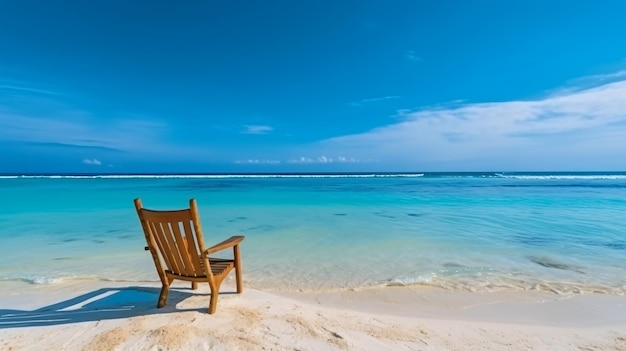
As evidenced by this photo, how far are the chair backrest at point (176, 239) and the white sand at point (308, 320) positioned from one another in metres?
0.50

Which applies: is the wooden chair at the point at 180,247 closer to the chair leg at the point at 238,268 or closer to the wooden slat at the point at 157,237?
the wooden slat at the point at 157,237

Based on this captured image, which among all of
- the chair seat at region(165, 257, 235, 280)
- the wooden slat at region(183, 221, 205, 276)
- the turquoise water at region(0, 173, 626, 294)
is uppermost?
the wooden slat at region(183, 221, 205, 276)

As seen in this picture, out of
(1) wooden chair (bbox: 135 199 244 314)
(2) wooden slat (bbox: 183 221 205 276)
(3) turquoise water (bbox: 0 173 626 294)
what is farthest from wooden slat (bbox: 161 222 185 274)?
(3) turquoise water (bbox: 0 173 626 294)

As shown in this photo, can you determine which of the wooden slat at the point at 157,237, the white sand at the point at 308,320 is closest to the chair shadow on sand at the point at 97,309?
the white sand at the point at 308,320

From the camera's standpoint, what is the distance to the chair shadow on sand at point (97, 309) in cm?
353

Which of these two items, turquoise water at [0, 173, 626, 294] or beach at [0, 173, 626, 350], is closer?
beach at [0, 173, 626, 350]

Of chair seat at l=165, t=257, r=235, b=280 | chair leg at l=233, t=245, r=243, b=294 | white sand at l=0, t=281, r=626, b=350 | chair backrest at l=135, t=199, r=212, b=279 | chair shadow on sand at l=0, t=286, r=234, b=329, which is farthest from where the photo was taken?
chair leg at l=233, t=245, r=243, b=294

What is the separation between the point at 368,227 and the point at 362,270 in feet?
14.1

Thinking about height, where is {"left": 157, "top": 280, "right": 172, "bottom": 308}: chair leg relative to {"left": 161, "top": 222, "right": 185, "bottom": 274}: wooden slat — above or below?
below

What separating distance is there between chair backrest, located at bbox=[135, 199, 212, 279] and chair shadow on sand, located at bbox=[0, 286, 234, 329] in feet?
1.63

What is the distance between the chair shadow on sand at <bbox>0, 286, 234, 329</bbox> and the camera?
11.6 feet

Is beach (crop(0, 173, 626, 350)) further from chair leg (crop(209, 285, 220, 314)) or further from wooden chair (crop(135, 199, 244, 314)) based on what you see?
wooden chair (crop(135, 199, 244, 314))

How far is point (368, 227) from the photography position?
9820mm

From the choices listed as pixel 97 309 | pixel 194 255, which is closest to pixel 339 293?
pixel 194 255
